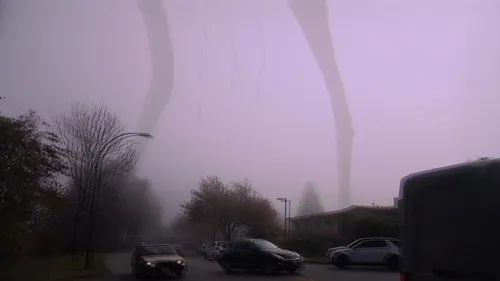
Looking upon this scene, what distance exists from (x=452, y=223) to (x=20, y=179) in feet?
64.3

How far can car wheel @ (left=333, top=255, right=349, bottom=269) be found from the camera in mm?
30891

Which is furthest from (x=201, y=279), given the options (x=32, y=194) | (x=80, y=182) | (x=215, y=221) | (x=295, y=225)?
(x=295, y=225)

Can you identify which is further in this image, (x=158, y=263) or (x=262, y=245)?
(x=262, y=245)

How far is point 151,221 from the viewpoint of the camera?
77438 millimetres

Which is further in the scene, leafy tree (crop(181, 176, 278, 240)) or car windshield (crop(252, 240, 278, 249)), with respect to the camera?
leafy tree (crop(181, 176, 278, 240))

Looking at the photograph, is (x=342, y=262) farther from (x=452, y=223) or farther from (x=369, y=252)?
(x=452, y=223)

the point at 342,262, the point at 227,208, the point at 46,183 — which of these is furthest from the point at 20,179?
the point at 227,208

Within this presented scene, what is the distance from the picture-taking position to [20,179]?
22.1 m

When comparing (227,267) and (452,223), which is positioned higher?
(452,223)

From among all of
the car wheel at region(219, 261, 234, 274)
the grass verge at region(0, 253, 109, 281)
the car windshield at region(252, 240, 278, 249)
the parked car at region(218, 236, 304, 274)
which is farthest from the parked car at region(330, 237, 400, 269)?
the grass verge at region(0, 253, 109, 281)

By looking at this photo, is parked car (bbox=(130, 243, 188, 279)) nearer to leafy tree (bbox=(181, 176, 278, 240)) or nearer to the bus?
the bus

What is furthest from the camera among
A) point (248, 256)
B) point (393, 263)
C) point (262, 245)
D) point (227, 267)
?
point (393, 263)

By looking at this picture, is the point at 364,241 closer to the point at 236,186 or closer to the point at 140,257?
the point at 140,257

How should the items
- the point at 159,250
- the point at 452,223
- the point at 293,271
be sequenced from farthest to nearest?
the point at 159,250 → the point at 293,271 → the point at 452,223
